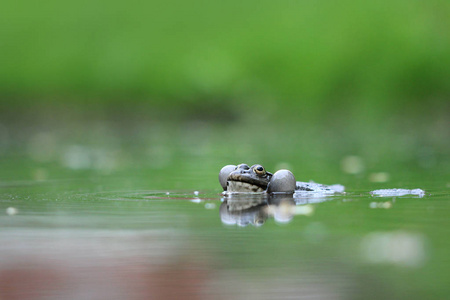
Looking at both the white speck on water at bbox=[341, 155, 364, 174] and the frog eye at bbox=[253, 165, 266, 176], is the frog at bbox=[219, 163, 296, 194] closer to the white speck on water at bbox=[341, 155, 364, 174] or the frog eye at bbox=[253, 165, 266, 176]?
the frog eye at bbox=[253, 165, 266, 176]

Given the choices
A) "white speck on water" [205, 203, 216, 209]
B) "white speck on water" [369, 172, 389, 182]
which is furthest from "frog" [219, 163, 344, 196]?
"white speck on water" [369, 172, 389, 182]

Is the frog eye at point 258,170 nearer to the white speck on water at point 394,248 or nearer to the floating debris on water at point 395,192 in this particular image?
the floating debris on water at point 395,192

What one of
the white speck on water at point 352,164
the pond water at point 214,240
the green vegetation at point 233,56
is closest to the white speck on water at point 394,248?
the pond water at point 214,240

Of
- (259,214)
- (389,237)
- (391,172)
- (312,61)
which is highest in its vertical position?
(312,61)

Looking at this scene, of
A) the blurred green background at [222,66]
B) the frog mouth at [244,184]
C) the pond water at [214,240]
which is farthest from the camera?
the blurred green background at [222,66]

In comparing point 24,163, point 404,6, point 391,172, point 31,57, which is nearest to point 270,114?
point 404,6

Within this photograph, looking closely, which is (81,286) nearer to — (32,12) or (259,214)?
(259,214)
